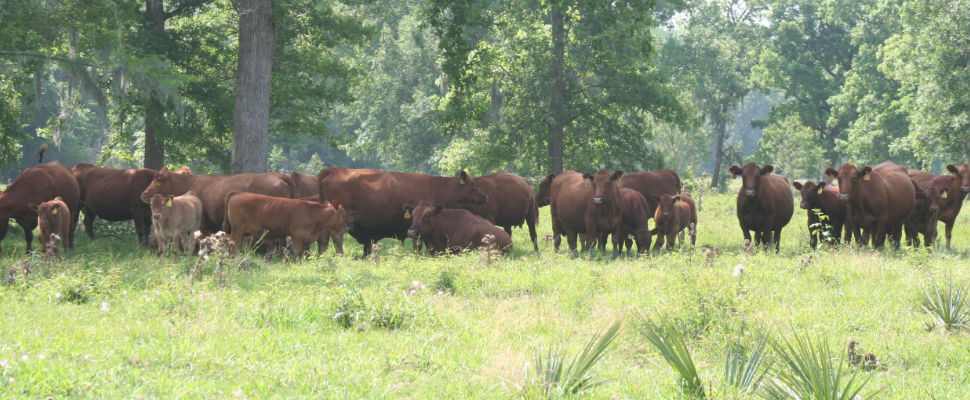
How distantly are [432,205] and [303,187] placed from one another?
2709mm

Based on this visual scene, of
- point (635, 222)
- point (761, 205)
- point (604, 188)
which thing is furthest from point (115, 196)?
point (761, 205)

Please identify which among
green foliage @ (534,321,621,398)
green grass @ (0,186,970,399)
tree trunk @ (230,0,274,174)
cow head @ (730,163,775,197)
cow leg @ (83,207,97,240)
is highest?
tree trunk @ (230,0,274,174)

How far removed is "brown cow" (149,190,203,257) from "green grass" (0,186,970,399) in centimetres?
140

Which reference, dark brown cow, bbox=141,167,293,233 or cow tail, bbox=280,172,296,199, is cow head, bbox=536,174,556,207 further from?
dark brown cow, bbox=141,167,293,233

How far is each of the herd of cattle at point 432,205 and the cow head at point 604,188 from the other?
0.02 m

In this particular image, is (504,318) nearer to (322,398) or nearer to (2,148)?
(322,398)

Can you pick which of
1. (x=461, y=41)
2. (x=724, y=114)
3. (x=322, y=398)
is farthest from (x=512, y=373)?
(x=724, y=114)

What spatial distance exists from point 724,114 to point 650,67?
25.9 m

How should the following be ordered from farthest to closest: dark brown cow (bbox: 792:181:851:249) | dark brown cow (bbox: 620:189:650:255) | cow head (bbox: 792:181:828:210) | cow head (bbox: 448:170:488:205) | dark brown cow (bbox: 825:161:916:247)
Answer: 1. cow head (bbox: 448:170:488:205)
2. dark brown cow (bbox: 792:181:851:249)
3. cow head (bbox: 792:181:828:210)
4. dark brown cow (bbox: 825:161:916:247)
5. dark brown cow (bbox: 620:189:650:255)

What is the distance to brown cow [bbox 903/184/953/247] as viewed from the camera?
52.8 ft

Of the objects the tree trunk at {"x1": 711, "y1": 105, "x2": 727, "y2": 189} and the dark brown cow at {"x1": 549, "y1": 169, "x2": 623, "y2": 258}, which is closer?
the dark brown cow at {"x1": 549, "y1": 169, "x2": 623, "y2": 258}

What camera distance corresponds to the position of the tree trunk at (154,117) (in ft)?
66.1

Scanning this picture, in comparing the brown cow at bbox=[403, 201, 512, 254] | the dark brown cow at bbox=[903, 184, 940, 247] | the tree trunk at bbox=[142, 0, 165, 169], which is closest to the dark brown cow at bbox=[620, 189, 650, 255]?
the brown cow at bbox=[403, 201, 512, 254]

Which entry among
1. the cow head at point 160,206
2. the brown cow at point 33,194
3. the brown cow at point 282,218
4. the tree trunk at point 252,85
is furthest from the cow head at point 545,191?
the brown cow at point 33,194
